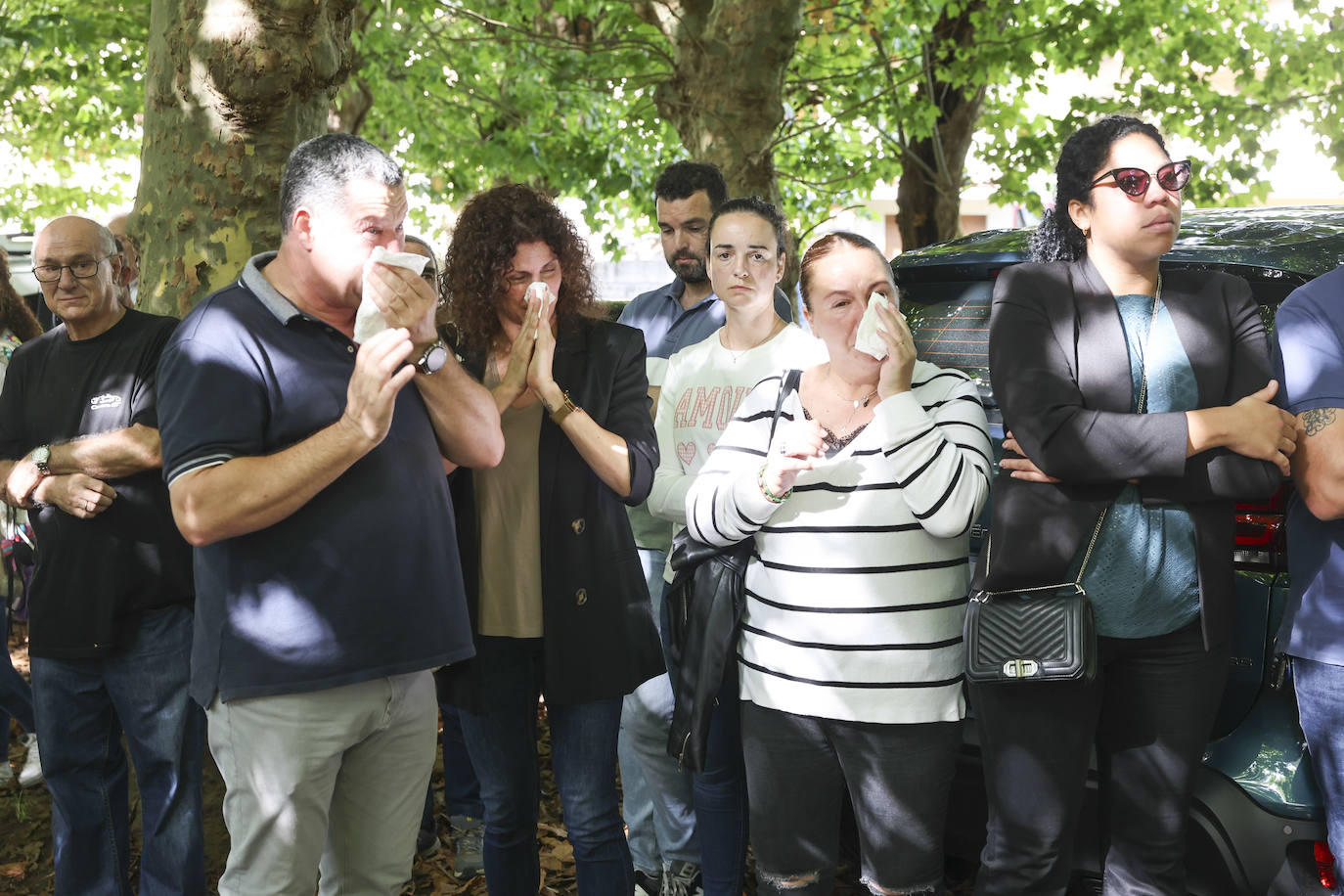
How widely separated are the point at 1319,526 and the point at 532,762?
2.00m

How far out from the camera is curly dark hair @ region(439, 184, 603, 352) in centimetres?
330

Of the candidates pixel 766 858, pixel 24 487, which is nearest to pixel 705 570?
pixel 766 858

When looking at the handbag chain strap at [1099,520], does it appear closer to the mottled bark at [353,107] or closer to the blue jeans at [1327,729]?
the blue jeans at [1327,729]

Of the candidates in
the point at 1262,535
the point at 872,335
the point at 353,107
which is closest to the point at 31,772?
the point at 872,335

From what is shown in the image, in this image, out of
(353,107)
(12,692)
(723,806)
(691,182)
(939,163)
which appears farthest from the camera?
(353,107)

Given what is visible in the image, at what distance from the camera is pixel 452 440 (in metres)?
2.92

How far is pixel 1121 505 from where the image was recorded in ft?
9.24

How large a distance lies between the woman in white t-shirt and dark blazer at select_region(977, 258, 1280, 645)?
903 millimetres

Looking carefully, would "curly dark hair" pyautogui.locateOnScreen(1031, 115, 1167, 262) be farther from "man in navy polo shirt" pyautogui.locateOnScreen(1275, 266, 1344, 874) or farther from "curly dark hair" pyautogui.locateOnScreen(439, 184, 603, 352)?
"curly dark hair" pyautogui.locateOnScreen(439, 184, 603, 352)

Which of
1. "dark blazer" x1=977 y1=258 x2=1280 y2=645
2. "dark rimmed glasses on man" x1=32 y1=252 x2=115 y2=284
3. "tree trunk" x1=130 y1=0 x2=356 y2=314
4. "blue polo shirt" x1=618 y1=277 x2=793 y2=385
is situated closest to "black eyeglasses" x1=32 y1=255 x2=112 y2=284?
"dark rimmed glasses on man" x1=32 y1=252 x2=115 y2=284

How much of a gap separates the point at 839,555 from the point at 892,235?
30412 mm

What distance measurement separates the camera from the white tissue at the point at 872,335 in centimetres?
288

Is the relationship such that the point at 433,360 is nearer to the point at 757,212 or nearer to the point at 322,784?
the point at 322,784

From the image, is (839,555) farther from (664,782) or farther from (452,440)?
(664,782)
